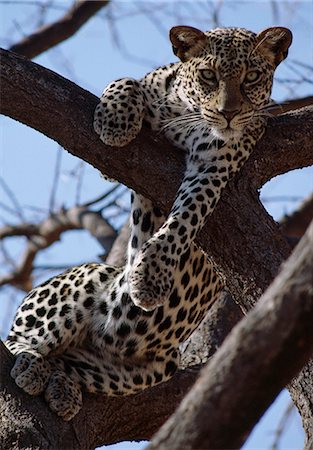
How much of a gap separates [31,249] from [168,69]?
3257mm

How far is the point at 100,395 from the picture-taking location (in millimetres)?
5617

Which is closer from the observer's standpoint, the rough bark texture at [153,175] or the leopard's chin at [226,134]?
the rough bark texture at [153,175]

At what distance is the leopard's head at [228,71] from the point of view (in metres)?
5.39

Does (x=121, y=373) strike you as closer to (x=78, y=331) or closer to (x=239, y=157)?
(x=78, y=331)

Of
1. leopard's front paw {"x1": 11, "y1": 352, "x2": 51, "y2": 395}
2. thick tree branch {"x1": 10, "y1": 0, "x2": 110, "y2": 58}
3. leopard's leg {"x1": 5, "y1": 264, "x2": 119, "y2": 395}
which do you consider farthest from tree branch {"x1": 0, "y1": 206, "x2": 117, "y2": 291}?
leopard's front paw {"x1": 11, "y1": 352, "x2": 51, "y2": 395}

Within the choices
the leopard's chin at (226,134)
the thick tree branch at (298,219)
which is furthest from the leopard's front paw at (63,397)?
the thick tree branch at (298,219)

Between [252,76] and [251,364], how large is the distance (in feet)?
9.57

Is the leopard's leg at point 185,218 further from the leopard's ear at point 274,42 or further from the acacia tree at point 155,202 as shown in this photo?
the leopard's ear at point 274,42

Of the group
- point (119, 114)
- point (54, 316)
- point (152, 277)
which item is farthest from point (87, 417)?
point (119, 114)

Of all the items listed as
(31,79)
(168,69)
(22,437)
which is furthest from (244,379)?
(168,69)

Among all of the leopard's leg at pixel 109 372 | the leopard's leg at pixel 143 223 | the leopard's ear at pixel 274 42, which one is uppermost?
the leopard's ear at pixel 274 42

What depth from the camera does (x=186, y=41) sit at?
5730mm

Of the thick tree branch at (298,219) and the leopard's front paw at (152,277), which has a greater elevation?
the thick tree branch at (298,219)

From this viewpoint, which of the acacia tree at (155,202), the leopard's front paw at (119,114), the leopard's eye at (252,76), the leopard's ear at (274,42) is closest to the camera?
the acacia tree at (155,202)
